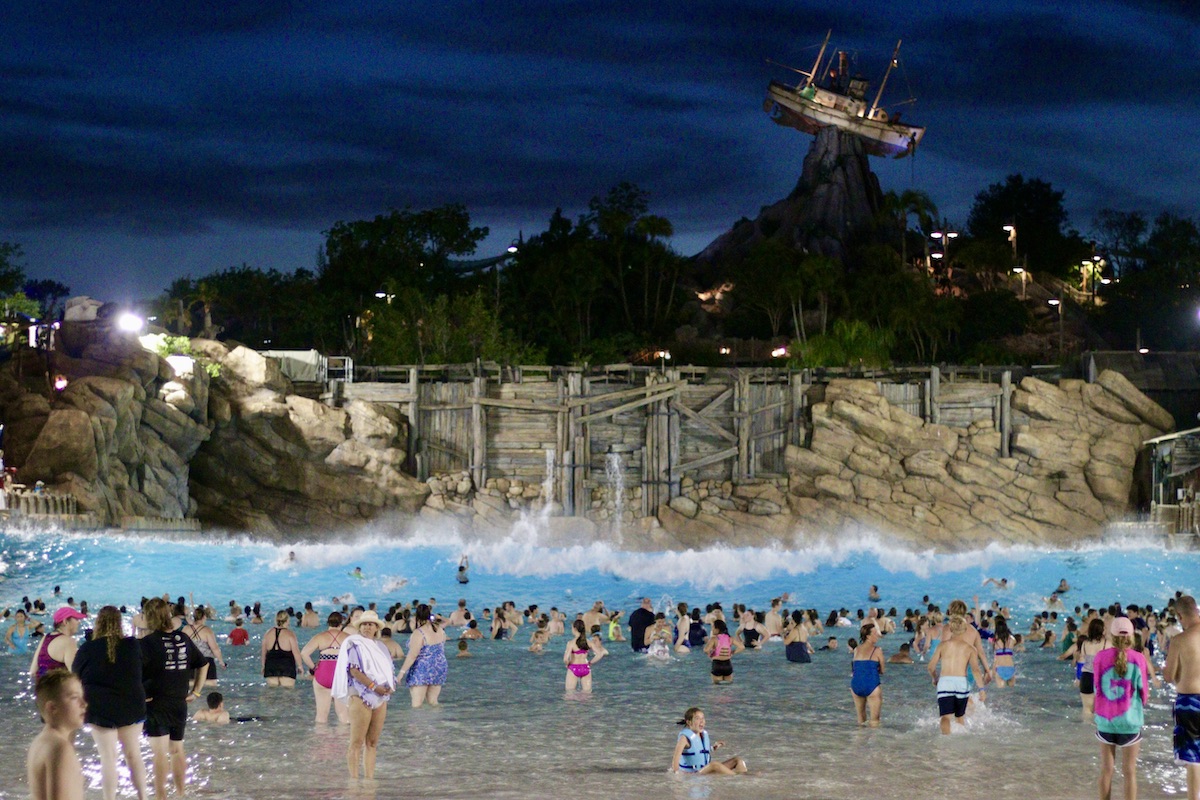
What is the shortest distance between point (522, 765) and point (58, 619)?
4.19 meters

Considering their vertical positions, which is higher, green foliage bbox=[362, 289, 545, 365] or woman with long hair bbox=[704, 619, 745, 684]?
green foliage bbox=[362, 289, 545, 365]

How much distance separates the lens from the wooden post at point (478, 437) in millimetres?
41875

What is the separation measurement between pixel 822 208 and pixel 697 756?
206 ft

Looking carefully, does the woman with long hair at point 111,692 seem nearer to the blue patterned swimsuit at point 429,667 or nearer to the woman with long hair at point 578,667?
the blue patterned swimsuit at point 429,667

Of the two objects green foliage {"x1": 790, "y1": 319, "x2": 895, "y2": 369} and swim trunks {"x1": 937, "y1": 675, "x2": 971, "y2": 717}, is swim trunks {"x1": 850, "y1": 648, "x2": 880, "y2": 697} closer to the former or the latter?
swim trunks {"x1": 937, "y1": 675, "x2": 971, "y2": 717}

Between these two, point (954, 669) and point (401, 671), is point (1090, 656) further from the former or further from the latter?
point (401, 671)

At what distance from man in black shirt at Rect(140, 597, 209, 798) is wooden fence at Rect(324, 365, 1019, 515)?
31938 mm

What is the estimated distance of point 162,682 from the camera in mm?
9797

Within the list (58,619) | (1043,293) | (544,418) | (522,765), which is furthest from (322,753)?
(1043,293)

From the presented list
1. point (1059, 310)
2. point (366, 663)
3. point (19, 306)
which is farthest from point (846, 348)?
point (366, 663)

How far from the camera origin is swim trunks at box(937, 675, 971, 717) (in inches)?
528

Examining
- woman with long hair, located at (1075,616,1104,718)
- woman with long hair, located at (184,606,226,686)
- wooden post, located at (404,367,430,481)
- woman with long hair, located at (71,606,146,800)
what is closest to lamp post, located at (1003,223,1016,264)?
wooden post, located at (404,367,430,481)

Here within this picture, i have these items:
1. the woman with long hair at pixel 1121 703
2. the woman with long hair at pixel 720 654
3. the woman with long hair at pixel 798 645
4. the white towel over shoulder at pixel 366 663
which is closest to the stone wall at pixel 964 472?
the woman with long hair at pixel 798 645

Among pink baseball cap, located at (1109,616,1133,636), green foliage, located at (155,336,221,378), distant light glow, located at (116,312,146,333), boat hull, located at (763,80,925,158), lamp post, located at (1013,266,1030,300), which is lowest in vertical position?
pink baseball cap, located at (1109,616,1133,636)
